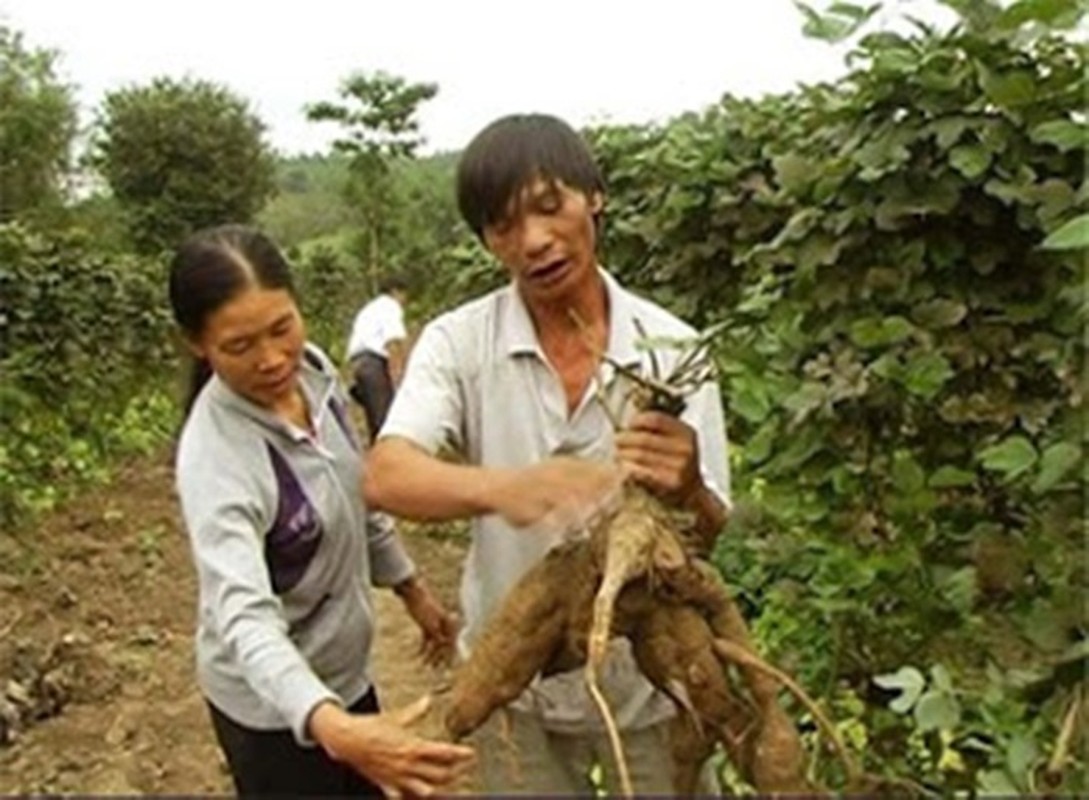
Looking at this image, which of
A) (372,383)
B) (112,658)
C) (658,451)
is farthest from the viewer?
Answer: (372,383)

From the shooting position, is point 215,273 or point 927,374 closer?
point 927,374

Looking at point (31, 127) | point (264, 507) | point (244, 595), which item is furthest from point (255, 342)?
point (31, 127)

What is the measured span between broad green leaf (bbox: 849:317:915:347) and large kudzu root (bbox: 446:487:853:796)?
0.36 m

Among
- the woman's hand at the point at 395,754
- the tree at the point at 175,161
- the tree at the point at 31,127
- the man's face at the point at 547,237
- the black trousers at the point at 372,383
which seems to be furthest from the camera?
the tree at the point at 175,161

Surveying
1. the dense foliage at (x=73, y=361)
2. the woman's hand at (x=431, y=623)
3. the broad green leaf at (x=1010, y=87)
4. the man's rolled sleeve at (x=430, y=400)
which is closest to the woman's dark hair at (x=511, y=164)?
the man's rolled sleeve at (x=430, y=400)

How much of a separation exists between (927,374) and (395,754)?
32.2 inches

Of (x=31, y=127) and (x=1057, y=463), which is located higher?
(x=31, y=127)

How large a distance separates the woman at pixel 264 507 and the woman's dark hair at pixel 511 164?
0.33 m

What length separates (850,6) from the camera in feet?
6.39

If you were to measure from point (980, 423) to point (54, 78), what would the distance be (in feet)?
91.2

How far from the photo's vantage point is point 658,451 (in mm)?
1753

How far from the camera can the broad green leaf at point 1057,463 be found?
163 cm

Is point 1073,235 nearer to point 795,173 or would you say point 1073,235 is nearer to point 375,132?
point 795,173

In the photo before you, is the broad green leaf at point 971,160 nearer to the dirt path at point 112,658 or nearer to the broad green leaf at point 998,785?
the broad green leaf at point 998,785
